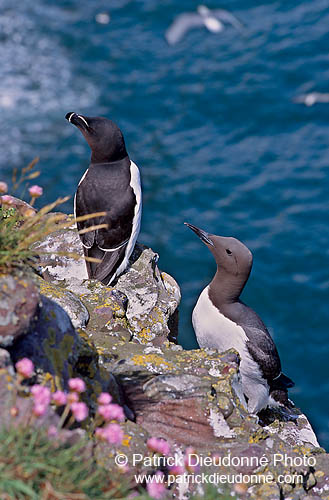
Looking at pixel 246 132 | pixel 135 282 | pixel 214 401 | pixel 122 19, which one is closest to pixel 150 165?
pixel 246 132

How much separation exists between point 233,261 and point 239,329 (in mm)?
582

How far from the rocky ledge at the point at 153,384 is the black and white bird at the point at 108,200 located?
112cm

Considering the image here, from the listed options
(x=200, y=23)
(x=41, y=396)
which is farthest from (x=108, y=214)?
(x=200, y=23)

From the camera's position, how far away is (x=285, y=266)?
1121 centimetres

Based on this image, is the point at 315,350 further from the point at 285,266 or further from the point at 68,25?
the point at 68,25

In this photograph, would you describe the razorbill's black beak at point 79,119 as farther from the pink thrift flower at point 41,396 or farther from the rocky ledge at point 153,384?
the pink thrift flower at point 41,396

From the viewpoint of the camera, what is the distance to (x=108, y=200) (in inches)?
260

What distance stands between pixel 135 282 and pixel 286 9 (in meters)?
11.9

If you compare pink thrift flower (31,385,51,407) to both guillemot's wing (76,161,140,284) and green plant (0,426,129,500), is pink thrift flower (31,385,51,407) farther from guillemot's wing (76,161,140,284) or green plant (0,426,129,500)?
guillemot's wing (76,161,140,284)

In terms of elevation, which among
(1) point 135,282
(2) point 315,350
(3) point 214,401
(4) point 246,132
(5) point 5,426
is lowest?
(2) point 315,350

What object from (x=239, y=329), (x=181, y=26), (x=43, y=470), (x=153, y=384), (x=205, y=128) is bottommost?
(x=205, y=128)

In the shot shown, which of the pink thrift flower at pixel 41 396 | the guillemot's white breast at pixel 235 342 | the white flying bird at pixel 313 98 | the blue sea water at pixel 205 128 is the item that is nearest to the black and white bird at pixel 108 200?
the guillemot's white breast at pixel 235 342

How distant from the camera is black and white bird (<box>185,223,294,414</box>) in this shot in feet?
18.4

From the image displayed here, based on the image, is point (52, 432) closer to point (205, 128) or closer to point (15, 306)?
point (15, 306)
